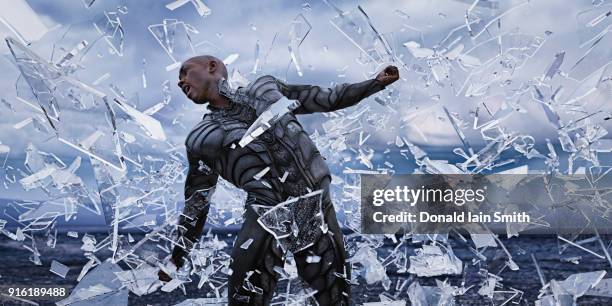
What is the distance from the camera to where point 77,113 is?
8.15 feet

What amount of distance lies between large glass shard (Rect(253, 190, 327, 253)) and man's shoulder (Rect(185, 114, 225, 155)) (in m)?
0.28

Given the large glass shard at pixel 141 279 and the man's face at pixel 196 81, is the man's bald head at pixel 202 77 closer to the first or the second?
the man's face at pixel 196 81

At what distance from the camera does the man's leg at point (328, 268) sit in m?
2.22

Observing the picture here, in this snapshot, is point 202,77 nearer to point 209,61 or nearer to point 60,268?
point 209,61

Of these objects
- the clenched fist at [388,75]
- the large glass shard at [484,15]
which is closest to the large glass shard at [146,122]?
the clenched fist at [388,75]

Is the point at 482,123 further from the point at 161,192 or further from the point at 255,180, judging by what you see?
the point at 161,192

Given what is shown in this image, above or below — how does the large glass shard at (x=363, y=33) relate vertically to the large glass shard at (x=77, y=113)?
above

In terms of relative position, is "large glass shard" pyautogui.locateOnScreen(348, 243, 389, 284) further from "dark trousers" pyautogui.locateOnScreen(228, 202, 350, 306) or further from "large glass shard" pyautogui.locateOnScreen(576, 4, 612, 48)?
"large glass shard" pyautogui.locateOnScreen(576, 4, 612, 48)

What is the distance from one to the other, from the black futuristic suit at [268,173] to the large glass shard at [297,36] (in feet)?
0.74

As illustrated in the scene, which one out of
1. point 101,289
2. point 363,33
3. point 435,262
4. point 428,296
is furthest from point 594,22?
point 101,289

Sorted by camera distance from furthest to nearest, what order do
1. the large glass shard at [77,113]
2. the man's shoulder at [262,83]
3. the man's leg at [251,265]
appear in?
the large glass shard at [77,113] → the man's shoulder at [262,83] → the man's leg at [251,265]

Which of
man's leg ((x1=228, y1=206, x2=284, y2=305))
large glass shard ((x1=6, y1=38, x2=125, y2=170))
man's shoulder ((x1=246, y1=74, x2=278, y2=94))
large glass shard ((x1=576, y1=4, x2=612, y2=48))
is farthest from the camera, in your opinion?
large glass shard ((x1=576, y1=4, x2=612, y2=48))

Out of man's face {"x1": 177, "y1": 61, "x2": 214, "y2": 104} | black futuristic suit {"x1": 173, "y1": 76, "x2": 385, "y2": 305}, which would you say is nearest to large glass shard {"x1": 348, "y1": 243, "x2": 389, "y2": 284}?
black futuristic suit {"x1": 173, "y1": 76, "x2": 385, "y2": 305}

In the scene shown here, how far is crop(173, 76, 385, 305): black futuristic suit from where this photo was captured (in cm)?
220
